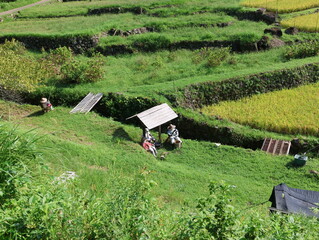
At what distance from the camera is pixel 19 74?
478 inches

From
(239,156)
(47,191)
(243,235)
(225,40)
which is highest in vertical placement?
(47,191)

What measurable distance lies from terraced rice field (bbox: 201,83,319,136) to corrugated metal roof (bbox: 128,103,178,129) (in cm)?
175

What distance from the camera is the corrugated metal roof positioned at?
10041mm

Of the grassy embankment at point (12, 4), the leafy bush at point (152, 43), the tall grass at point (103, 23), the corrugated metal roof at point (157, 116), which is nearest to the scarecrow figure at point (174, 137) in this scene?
the corrugated metal roof at point (157, 116)

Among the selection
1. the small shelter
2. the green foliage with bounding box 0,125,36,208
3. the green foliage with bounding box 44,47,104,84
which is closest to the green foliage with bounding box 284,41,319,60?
the small shelter

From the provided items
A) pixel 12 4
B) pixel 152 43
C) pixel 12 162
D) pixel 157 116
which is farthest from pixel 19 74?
pixel 12 4

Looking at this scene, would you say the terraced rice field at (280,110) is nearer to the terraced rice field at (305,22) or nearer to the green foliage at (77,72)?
the green foliage at (77,72)

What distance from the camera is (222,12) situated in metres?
20.2

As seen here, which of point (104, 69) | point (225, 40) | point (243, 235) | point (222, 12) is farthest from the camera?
point (222, 12)

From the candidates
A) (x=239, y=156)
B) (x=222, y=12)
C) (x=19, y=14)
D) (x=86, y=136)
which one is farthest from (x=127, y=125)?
(x=19, y=14)

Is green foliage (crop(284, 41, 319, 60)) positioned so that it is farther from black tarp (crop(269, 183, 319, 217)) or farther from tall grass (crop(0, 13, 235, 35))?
black tarp (crop(269, 183, 319, 217))

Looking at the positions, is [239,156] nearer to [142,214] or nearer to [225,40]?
[142,214]

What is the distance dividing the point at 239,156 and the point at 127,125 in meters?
3.84

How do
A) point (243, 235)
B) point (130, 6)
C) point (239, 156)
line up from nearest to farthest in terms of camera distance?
point (243, 235)
point (239, 156)
point (130, 6)
